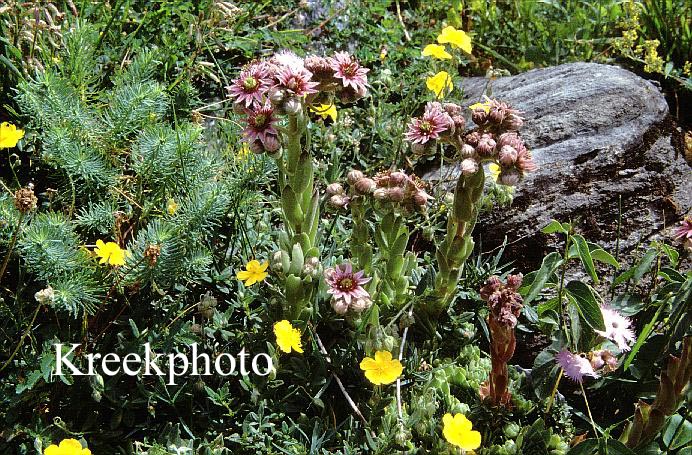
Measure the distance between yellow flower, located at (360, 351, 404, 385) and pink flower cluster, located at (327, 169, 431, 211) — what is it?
0.42 metres

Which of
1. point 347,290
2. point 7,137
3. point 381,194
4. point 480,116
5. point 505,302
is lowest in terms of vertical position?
point 347,290

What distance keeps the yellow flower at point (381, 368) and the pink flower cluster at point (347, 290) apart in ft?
0.45

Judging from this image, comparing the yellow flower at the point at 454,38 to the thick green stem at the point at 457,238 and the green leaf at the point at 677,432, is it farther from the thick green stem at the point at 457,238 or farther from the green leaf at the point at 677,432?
the green leaf at the point at 677,432

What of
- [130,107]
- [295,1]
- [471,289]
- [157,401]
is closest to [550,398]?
[471,289]

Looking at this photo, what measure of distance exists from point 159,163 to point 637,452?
1.63 meters

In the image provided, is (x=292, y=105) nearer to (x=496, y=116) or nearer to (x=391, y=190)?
(x=391, y=190)

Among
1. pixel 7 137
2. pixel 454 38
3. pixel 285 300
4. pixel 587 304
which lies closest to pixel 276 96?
pixel 285 300

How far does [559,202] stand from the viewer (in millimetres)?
2824

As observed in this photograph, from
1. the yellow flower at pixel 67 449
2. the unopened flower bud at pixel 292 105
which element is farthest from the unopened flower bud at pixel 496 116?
the yellow flower at pixel 67 449

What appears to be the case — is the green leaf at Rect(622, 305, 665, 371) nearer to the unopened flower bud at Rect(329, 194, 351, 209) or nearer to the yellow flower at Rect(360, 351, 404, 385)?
the yellow flower at Rect(360, 351, 404, 385)

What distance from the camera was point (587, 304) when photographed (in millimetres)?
1965

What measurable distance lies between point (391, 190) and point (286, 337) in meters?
0.49

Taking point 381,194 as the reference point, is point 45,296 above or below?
below

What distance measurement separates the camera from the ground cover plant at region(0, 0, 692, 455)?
2.02 m
